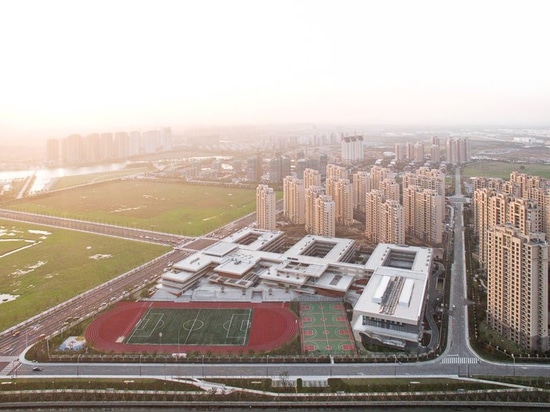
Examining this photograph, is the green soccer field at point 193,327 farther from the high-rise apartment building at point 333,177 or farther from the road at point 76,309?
the high-rise apartment building at point 333,177

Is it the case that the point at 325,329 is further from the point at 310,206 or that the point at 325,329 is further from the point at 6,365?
the point at 310,206

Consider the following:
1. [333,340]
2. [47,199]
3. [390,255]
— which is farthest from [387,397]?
[47,199]

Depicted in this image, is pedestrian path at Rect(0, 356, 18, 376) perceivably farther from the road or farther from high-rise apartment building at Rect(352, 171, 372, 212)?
high-rise apartment building at Rect(352, 171, 372, 212)

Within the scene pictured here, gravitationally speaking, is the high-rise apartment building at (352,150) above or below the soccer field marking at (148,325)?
above

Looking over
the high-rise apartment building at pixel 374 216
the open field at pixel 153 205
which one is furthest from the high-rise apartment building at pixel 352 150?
the high-rise apartment building at pixel 374 216

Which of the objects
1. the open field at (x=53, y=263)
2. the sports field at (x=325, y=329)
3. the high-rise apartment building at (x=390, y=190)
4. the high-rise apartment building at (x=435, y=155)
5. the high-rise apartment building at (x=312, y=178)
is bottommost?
the sports field at (x=325, y=329)

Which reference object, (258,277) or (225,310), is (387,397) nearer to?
(225,310)

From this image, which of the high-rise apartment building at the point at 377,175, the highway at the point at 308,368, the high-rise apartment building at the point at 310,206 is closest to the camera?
the highway at the point at 308,368

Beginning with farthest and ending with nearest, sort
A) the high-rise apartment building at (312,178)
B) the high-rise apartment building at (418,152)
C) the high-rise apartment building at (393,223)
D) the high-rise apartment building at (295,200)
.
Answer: the high-rise apartment building at (418,152) < the high-rise apartment building at (312,178) < the high-rise apartment building at (295,200) < the high-rise apartment building at (393,223)
